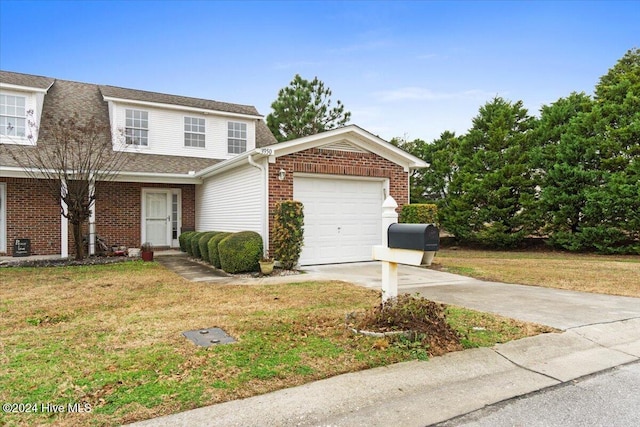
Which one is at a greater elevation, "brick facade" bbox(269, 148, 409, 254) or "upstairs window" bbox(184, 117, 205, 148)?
"upstairs window" bbox(184, 117, 205, 148)

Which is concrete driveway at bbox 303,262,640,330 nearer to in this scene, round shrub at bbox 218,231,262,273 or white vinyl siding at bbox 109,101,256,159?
round shrub at bbox 218,231,262,273

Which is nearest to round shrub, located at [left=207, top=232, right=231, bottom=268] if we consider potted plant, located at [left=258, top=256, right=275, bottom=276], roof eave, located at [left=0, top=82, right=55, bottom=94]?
potted plant, located at [left=258, top=256, right=275, bottom=276]

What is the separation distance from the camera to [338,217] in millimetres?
10750

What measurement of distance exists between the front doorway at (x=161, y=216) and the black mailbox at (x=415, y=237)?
12.4m

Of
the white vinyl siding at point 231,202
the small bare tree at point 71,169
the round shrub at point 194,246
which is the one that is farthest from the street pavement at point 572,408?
the small bare tree at point 71,169

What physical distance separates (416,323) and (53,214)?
13.0 meters

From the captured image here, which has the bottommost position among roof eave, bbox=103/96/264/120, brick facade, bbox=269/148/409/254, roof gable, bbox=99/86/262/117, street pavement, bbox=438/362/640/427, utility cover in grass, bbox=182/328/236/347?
street pavement, bbox=438/362/640/427

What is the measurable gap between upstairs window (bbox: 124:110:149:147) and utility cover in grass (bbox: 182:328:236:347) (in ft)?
39.2

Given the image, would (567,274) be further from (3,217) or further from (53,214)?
(3,217)

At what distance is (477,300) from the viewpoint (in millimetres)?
6301

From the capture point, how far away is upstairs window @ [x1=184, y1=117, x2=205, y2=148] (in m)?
15.6

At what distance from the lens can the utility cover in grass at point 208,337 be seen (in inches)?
163

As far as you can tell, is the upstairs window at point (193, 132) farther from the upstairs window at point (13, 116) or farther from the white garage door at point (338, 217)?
the white garage door at point (338, 217)

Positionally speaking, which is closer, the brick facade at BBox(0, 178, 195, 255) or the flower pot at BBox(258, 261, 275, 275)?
the flower pot at BBox(258, 261, 275, 275)
